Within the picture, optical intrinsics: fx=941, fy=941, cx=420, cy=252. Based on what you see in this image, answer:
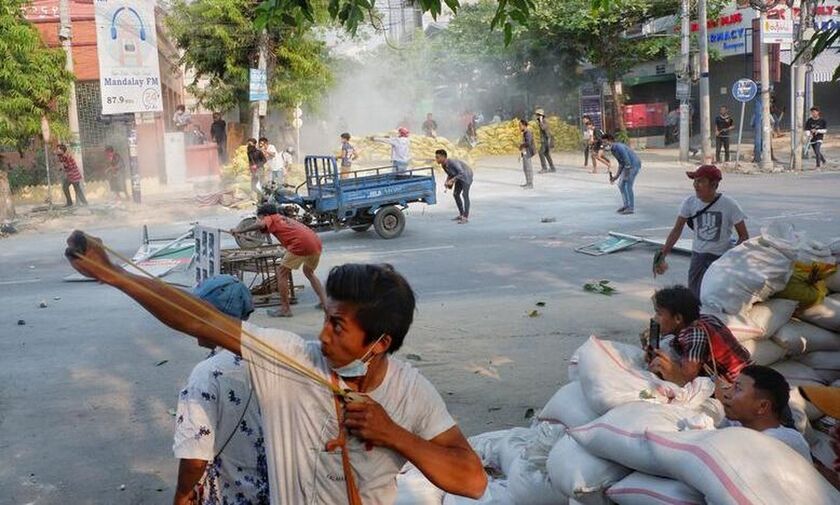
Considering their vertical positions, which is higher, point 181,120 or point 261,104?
point 261,104

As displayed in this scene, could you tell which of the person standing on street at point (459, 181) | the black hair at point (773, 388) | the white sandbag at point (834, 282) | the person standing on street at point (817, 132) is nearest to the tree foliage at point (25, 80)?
the person standing on street at point (459, 181)

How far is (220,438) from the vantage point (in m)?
2.66

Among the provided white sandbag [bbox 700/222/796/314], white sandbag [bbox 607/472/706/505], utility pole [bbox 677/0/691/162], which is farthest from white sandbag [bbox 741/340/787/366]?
utility pole [bbox 677/0/691/162]

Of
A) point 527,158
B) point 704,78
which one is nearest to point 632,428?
point 527,158

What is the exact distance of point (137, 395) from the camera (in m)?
6.65

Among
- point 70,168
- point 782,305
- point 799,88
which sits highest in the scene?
point 799,88

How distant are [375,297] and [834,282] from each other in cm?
411

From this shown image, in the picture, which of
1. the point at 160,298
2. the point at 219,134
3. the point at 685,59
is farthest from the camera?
the point at 219,134

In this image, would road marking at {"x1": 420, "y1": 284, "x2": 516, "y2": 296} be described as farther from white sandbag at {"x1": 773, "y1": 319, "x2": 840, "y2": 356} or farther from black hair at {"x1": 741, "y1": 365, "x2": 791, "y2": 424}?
black hair at {"x1": 741, "y1": 365, "x2": 791, "y2": 424}

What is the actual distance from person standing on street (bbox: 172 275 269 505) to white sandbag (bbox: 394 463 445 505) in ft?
4.05

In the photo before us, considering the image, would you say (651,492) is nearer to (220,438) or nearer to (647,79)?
(220,438)

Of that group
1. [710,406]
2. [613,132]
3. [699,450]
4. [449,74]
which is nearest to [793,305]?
[710,406]

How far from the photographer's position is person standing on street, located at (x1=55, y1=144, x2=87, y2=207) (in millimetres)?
20047

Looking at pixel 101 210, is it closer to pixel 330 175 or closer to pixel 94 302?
pixel 330 175
